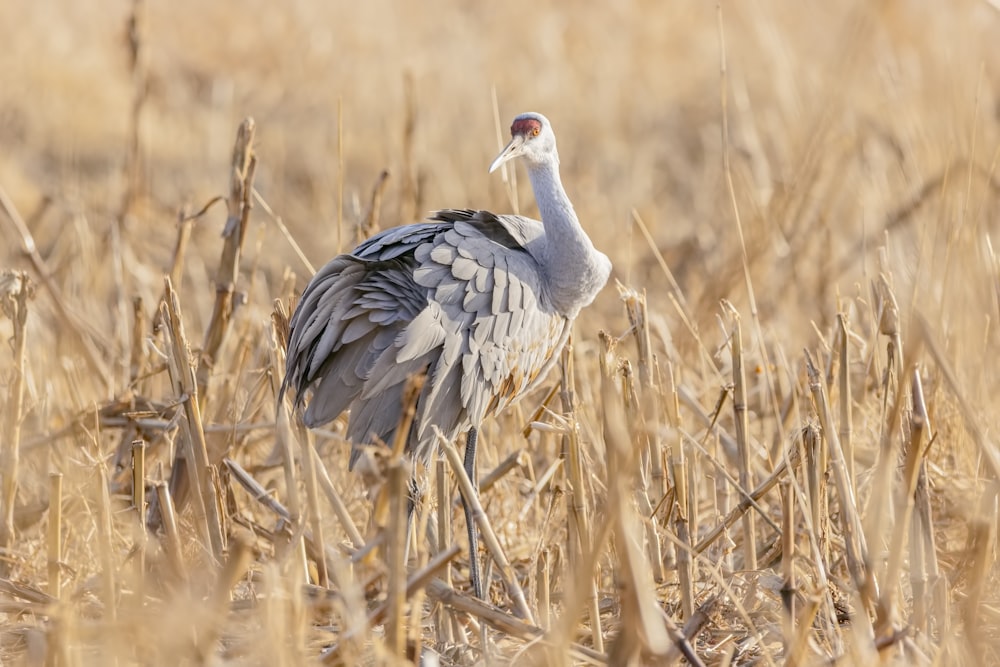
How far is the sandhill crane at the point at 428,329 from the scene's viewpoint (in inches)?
112

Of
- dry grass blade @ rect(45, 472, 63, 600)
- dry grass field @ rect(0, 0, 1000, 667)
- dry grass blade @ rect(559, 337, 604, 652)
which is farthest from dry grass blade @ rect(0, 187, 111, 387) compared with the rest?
dry grass blade @ rect(559, 337, 604, 652)

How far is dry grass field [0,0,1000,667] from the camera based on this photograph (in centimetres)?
215

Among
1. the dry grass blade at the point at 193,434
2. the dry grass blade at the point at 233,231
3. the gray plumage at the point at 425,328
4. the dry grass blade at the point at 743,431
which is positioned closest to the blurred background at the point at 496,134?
the dry grass blade at the point at 233,231

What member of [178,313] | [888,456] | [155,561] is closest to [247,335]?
[178,313]

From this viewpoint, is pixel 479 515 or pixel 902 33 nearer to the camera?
pixel 479 515

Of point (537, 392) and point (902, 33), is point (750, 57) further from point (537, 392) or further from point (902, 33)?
point (537, 392)

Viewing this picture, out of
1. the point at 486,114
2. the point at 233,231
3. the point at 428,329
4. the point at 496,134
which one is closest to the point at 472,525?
the point at 428,329

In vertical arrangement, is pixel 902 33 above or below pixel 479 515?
above

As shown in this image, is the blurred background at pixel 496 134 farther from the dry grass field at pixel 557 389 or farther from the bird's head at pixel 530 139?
the bird's head at pixel 530 139

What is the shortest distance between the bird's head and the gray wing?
Answer: 1.06 feet

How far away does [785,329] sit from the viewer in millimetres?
4527

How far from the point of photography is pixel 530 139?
3311mm

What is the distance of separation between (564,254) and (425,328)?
57 centimetres

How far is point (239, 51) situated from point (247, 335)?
596cm
